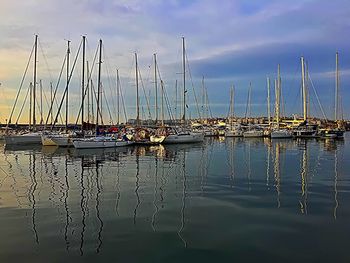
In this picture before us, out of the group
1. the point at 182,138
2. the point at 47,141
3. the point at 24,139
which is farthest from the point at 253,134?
the point at 24,139

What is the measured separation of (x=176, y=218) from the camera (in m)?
12.2

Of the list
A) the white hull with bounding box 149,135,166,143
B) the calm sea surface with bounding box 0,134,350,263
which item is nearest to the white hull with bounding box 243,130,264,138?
the white hull with bounding box 149,135,166,143

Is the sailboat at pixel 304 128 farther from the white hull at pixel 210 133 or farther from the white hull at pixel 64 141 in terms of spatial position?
the white hull at pixel 64 141

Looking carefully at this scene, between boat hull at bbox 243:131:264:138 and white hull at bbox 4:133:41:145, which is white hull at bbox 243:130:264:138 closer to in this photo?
boat hull at bbox 243:131:264:138

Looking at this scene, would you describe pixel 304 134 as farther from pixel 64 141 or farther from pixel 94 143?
pixel 64 141

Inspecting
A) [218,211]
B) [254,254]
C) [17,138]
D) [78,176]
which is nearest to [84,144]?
[17,138]

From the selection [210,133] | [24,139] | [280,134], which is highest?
[24,139]

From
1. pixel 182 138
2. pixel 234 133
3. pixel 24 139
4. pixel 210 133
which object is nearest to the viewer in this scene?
pixel 182 138

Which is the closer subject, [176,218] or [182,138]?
[176,218]

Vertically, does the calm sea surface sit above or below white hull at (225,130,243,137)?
below

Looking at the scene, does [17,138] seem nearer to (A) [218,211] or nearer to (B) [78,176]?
(B) [78,176]

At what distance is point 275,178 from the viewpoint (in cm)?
2123

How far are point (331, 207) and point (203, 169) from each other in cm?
1275

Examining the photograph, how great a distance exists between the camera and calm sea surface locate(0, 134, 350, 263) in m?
8.88
